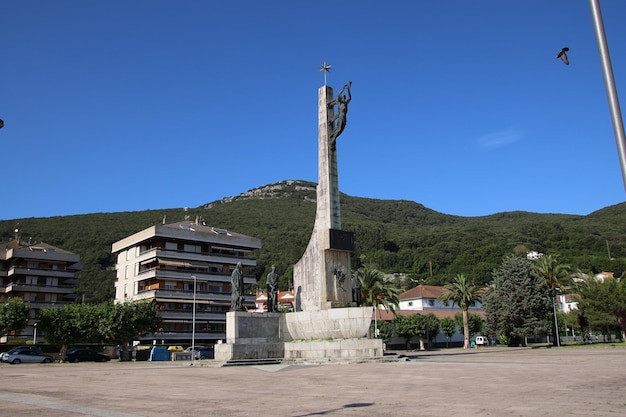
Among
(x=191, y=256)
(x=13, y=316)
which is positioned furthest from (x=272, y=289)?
(x=191, y=256)

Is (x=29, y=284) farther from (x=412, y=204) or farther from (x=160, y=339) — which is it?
(x=412, y=204)

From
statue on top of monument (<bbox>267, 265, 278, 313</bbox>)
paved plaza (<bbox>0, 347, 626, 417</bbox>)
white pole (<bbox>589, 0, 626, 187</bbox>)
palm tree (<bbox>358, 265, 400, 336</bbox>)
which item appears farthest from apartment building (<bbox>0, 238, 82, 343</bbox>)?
white pole (<bbox>589, 0, 626, 187</bbox>)

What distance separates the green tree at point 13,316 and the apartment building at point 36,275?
23420mm

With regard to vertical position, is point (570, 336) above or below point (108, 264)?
below

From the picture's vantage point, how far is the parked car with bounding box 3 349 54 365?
38750 millimetres

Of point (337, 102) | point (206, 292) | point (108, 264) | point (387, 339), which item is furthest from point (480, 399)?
point (108, 264)

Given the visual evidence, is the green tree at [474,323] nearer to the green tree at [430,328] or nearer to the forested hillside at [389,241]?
the green tree at [430,328]

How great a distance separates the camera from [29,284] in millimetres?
71188

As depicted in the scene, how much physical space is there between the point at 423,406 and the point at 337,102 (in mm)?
22779

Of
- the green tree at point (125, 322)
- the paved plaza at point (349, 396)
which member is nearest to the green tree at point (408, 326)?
the green tree at point (125, 322)

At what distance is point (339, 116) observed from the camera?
29.9 metres

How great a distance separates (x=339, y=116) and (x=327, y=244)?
281 inches

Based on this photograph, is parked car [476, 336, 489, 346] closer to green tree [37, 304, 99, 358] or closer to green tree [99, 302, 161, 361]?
green tree [99, 302, 161, 361]

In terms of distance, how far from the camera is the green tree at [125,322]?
4684 cm
